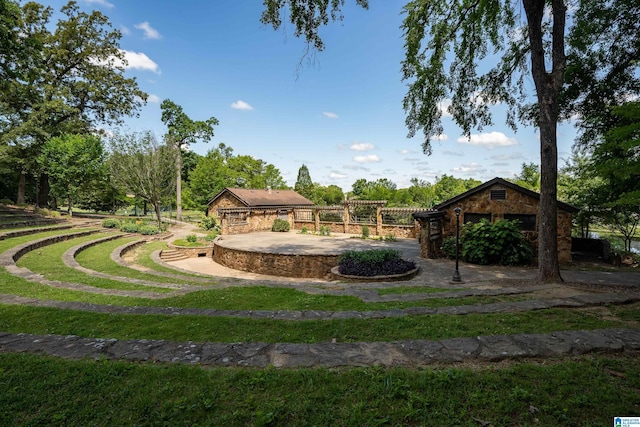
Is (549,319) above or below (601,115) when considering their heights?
below

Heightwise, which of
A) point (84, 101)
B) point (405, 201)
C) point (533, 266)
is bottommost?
point (533, 266)

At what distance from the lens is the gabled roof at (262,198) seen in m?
26.1

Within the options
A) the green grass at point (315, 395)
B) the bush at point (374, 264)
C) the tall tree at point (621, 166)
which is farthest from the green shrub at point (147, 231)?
the tall tree at point (621, 166)

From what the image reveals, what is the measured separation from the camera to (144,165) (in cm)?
2286

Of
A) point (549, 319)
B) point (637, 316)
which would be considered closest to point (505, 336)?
point (549, 319)

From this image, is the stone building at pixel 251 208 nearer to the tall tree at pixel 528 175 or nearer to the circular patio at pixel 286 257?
the circular patio at pixel 286 257

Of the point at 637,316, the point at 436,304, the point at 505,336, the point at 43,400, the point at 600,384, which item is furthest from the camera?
the point at 436,304

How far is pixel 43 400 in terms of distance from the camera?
8.29 ft

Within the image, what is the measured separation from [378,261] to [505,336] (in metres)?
7.39

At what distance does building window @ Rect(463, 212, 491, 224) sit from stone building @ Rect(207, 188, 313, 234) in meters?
14.4

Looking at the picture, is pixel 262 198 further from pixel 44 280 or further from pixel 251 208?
pixel 44 280

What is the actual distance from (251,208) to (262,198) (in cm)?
386

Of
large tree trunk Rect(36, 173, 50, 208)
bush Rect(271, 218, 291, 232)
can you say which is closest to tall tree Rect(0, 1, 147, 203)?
large tree trunk Rect(36, 173, 50, 208)

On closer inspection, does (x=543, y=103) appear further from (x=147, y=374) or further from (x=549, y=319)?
(x=147, y=374)
